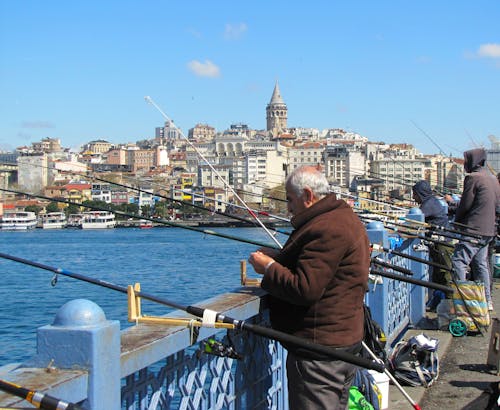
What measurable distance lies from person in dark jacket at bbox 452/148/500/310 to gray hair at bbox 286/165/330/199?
3.41 meters

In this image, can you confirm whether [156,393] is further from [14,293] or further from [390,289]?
[14,293]

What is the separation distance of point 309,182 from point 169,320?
25.4 inches

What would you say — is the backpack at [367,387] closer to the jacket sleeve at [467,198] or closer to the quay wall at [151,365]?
the quay wall at [151,365]

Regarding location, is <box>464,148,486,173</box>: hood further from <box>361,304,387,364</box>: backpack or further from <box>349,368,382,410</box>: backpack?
<box>349,368,382,410</box>: backpack

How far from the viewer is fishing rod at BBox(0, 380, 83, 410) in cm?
162

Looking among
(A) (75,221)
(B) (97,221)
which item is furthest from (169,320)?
(A) (75,221)

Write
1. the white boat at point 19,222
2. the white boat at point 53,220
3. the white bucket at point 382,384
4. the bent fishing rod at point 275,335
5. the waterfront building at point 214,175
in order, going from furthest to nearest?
→ the white boat at point 53,220 < the white boat at point 19,222 < the waterfront building at point 214,175 < the white bucket at point 382,384 < the bent fishing rod at point 275,335

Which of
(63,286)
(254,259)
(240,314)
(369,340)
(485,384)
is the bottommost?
(63,286)

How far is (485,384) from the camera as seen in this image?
4.61m

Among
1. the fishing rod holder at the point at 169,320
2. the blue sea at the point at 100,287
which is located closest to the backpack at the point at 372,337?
the fishing rod holder at the point at 169,320

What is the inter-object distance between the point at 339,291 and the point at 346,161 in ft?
425

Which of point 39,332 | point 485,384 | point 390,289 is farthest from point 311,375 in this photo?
point 390,289

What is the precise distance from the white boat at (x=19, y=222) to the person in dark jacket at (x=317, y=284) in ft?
271

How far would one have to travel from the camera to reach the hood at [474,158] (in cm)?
635
